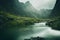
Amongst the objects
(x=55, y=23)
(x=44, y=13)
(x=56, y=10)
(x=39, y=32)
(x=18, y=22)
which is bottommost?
(x=39, y=32)

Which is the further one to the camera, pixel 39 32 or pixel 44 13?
pixel 44 13

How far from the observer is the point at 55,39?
6434mm

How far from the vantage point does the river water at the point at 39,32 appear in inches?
257

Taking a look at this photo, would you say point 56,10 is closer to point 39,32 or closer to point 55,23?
point 55,23

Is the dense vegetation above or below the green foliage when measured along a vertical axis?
below

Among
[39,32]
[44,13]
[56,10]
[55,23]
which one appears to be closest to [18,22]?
[39,32]

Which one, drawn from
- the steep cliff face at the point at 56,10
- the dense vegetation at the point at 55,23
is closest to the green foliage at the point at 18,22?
the dense vegetation at the point at 55,23

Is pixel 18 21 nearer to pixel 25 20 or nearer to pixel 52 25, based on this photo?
pixel 25 20

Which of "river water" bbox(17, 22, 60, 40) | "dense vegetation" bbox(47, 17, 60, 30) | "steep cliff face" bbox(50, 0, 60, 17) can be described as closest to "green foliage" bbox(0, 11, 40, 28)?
"river water" bbox(17, 22, 60, 40)

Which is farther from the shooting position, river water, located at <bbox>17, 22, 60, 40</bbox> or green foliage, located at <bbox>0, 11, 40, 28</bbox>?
green foliage, located at <bbox>0, 11, 40, 28</bbox>

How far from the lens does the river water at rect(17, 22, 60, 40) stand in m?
6.53

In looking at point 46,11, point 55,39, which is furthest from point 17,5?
point 55,39

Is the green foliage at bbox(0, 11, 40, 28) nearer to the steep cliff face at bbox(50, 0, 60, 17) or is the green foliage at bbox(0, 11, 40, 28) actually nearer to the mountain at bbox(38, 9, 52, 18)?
the mountain at bbox(38, 9, 52, 18)

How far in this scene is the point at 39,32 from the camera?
6664mm
